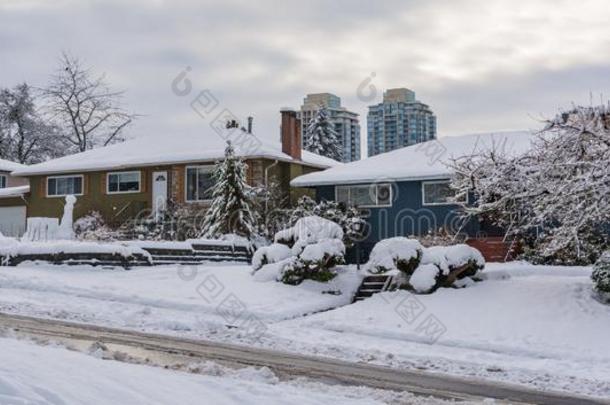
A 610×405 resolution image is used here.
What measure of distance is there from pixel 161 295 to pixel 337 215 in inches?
407

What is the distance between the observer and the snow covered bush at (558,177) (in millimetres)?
13578

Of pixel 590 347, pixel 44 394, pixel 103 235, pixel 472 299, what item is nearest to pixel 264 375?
pixel 44 394

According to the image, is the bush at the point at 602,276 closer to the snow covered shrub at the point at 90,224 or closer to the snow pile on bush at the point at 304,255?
the snow pile on bush at the point at 304,255

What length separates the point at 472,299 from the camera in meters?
15.8

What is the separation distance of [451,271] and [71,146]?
45067 mm

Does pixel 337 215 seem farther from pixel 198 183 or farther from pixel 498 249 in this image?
pixel 198 183

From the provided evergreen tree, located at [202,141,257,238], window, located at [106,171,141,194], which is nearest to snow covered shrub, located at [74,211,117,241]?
window, located at [106,171,141,194]

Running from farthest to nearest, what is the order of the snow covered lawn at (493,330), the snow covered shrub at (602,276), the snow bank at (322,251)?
the snow bank at (322,251), the snow covered shrub at (602,276), the snow covered lawn at (493,330)

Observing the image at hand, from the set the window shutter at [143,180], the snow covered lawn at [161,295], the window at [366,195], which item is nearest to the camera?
the snow covered lawn at [161,295]

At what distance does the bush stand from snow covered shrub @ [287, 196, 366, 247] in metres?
10.9

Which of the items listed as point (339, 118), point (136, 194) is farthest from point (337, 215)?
point (339, 118)

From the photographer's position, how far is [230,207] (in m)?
26.6

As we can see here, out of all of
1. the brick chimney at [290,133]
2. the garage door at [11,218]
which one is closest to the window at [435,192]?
the brick chimney at [290,133]

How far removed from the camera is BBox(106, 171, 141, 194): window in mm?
33594
